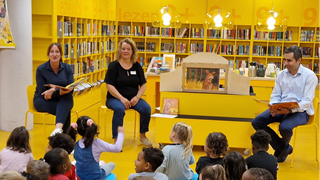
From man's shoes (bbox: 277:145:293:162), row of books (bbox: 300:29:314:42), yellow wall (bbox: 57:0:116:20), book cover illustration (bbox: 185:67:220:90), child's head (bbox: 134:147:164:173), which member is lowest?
man's shoes (bbox: 277:145:293:162)

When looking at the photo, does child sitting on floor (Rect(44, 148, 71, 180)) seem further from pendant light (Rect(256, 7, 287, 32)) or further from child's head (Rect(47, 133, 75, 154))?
pendant light (Rect(256, 7, 287, 32))

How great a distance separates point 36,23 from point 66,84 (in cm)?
186

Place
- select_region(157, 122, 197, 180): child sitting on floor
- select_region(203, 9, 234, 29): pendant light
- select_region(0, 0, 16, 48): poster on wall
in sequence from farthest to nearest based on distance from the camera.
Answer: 1. select_region(203, 9, 234, 29): pendant light
2. select_region(0, 0, 16, 48): poster on wall
3. select_region(157, 122, 197, 180): child sitting on floor

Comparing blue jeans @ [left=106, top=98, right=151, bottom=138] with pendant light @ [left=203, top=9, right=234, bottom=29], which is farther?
pendant light @ [left=203, top=9, right=234, bottom=29]

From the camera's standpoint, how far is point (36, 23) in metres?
6.36

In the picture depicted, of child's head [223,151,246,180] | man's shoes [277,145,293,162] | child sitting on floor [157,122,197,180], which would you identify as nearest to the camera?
child's head [223,151,246,180]

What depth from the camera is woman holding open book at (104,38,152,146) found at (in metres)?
5.19

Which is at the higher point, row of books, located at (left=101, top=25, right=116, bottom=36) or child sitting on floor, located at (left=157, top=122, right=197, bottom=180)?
row of books, located at (left=101, top=25, right=116, bottom=36)

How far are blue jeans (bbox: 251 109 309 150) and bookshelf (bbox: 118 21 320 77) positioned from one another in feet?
17.5

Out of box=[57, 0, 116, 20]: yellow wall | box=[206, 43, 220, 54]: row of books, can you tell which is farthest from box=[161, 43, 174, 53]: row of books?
box=[57, 0, 116, 20]: yellow wall

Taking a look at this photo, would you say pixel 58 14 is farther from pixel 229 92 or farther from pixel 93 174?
pixel 93 174

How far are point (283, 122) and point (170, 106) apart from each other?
1.42 meters

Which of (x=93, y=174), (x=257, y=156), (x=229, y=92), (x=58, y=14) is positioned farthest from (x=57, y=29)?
(x=257, y=156)

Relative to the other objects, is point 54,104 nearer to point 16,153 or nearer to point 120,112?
point 120,112
